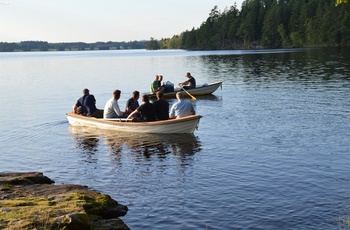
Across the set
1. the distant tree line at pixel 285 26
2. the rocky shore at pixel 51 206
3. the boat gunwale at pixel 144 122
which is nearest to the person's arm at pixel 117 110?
the boat gunwale at pixel 144 122

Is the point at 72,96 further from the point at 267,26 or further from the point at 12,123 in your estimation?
the point at 267,26

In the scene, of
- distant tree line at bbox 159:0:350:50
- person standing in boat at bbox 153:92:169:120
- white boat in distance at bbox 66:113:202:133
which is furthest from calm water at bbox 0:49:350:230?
distant tree line at bbox 159:0:350:50

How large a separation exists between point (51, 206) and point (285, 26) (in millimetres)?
167992

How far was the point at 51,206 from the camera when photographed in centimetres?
1017

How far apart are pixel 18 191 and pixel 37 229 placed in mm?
3524

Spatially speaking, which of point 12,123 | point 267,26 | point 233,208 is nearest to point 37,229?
point 233,208

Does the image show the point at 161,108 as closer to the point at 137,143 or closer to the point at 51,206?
the point at 137,143

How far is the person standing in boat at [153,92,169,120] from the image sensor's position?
68.8ft

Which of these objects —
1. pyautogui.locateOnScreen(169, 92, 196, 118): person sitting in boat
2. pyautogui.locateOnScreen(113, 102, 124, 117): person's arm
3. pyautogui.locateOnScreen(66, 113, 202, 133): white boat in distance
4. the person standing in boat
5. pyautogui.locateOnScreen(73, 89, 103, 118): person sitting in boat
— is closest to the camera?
pyautogui.locateOnScreen(66, 113, 202, 133): white boat in distance

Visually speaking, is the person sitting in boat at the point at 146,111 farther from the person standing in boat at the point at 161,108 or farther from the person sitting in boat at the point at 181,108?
the person sitting in boat at the point at 181,108

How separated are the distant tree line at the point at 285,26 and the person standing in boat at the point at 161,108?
116 m

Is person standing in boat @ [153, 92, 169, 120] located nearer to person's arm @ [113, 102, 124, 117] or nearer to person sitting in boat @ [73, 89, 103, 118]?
person's arm @ [113, 102, 124, 117]

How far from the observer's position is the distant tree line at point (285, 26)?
13850 centimetres

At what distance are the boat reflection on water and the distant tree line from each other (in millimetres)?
116045
